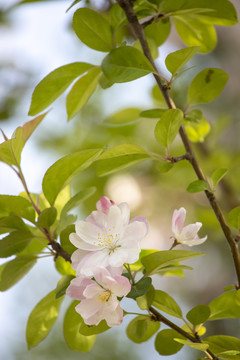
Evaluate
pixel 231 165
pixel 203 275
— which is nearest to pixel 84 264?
pixel 231 165

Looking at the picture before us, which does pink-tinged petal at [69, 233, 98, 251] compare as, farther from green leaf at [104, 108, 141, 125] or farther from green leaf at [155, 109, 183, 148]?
green leaf at [104, 108, 141, 125]

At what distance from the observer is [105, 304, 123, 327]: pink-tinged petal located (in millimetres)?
328

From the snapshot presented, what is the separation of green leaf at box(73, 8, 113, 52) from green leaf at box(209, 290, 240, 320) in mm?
264

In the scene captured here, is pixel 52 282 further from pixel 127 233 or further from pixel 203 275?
pixel 127 233

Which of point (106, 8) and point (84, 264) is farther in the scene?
point (106, 8)

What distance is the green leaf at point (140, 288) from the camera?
0.32 metres

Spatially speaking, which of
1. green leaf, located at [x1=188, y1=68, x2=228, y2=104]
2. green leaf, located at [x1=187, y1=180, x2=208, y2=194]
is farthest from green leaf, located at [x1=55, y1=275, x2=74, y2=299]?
green leaf, located at [x1=188, y1=68, x2=228, y2=104]

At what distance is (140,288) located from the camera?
331 millimetres

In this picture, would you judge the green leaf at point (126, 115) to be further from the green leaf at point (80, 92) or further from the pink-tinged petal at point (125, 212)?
the pink-tinged petal at point (125, 212)

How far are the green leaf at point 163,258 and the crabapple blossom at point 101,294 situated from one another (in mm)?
36

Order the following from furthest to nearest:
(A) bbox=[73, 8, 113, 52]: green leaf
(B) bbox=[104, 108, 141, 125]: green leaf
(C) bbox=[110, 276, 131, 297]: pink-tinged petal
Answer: (B) bbox=[104, 108, 141, 125]: green leaf
(A) bbox=[73, 8, 113, 52]: green leaf
(C) bbox=[110, 276, 131, 297]: pink-tinged petal

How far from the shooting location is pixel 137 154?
17.0 inches

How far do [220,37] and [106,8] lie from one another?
83cm

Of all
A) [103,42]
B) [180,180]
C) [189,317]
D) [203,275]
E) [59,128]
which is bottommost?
[203,275]
